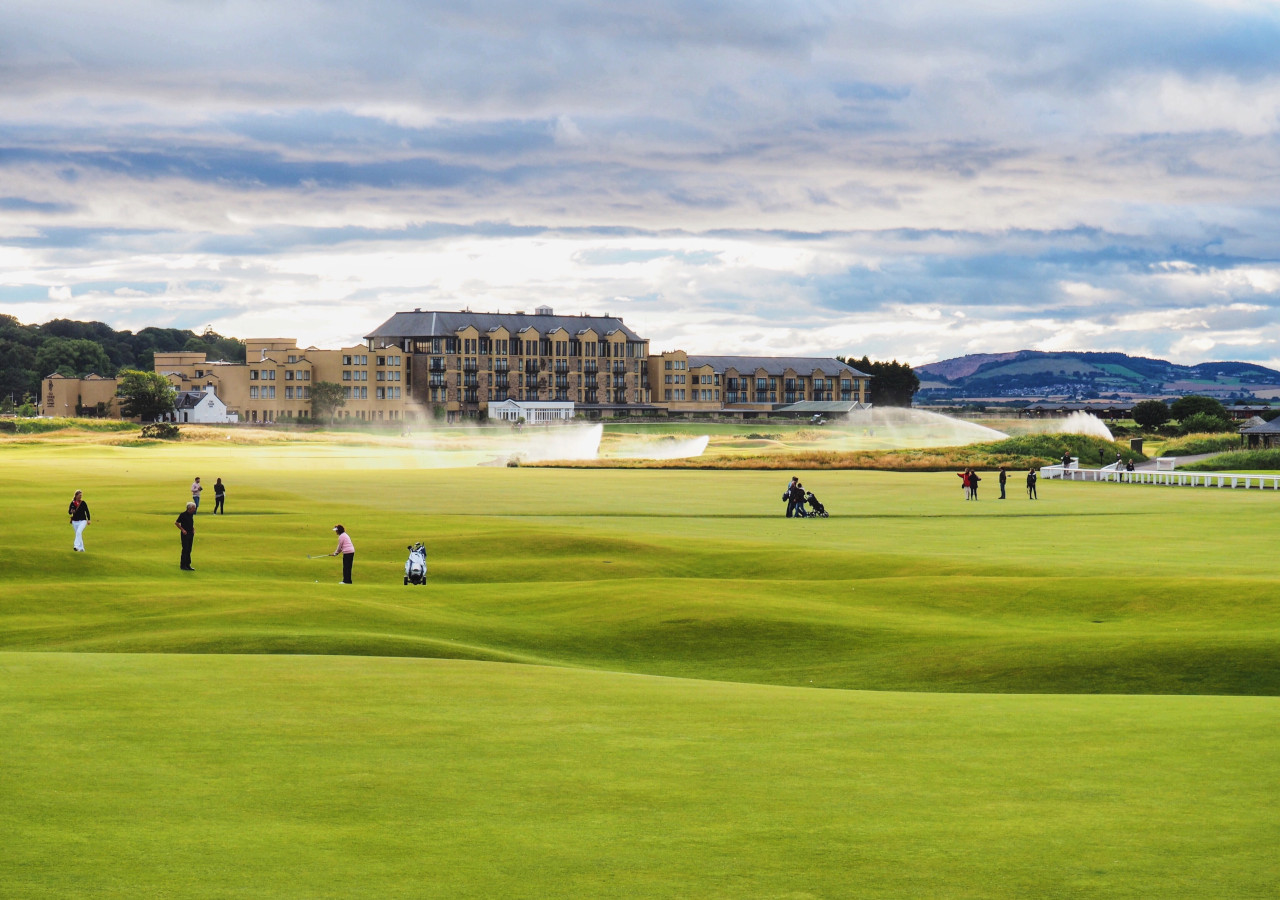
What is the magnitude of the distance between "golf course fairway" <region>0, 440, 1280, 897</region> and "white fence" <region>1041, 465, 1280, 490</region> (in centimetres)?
4001

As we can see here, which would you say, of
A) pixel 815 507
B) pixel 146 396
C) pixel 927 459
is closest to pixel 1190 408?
pixel 927 459

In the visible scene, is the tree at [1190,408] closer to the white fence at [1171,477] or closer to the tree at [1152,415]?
the tree at [1152,415]

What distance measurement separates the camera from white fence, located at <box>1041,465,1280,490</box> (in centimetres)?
8441

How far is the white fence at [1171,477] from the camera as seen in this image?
8441cm

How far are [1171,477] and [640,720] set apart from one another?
267 feet

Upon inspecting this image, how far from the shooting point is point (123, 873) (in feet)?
31.9

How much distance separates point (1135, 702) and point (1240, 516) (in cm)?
4668

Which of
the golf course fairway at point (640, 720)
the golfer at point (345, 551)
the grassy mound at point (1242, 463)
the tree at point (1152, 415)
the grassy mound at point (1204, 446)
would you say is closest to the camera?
the golf course fairway at point (640, 720)

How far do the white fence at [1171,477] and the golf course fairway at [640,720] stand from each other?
131ft

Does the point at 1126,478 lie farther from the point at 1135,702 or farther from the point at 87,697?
the point at 87,697

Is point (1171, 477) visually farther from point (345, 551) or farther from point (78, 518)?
point (78, 518)

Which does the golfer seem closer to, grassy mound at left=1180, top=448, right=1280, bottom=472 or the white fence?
the white fence

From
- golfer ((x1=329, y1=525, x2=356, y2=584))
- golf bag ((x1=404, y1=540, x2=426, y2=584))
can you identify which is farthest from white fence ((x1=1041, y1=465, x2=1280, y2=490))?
golfer ((x1=329, y1=525, x2=356, y2=584))

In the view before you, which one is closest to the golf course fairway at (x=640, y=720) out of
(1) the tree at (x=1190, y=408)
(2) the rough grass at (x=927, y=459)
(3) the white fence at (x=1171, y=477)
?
(3) the white fence at (x=1171, y=477)
